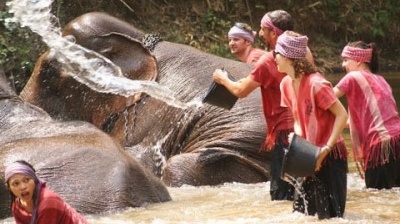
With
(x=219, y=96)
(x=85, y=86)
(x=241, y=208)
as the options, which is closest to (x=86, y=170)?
(x=241, y=208)

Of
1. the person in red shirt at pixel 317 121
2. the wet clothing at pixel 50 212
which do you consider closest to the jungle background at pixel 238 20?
the person in red shirt at pixel 317 121

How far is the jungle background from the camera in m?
17.3

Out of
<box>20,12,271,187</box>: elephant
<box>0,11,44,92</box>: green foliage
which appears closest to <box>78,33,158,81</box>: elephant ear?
<box>20,12,271,187</box>: elephant

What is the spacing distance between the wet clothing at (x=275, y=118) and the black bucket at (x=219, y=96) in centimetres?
30

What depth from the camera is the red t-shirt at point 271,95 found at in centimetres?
719

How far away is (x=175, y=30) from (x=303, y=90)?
38.8 feet

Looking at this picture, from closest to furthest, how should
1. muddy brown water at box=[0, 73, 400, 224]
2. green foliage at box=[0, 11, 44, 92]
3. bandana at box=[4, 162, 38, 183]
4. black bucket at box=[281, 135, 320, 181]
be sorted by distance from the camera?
bandana at box=[4, 162, 38, 183], black bucket at box=[281, 135, 320, 181], muddy brown water at box=[0, 73, 400, 224], green foliage at box=[0, 11, 44, 92]

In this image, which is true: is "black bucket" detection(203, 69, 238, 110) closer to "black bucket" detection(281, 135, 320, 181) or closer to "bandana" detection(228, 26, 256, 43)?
"bandana" detection(228, 26, 256, 43)

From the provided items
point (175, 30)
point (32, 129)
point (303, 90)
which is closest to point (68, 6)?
point (175, 30)

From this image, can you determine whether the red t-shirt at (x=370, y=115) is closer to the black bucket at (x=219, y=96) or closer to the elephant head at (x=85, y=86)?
the black bucket at (x=219, y=96)

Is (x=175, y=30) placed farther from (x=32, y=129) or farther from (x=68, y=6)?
(x=32, y=129)

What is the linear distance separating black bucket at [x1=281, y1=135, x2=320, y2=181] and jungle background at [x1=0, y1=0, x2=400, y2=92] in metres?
9.35

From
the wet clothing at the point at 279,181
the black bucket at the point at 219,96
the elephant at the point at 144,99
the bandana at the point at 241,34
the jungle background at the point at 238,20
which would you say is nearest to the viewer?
the wet clothing at the point at 279,181

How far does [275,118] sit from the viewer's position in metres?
7.34
